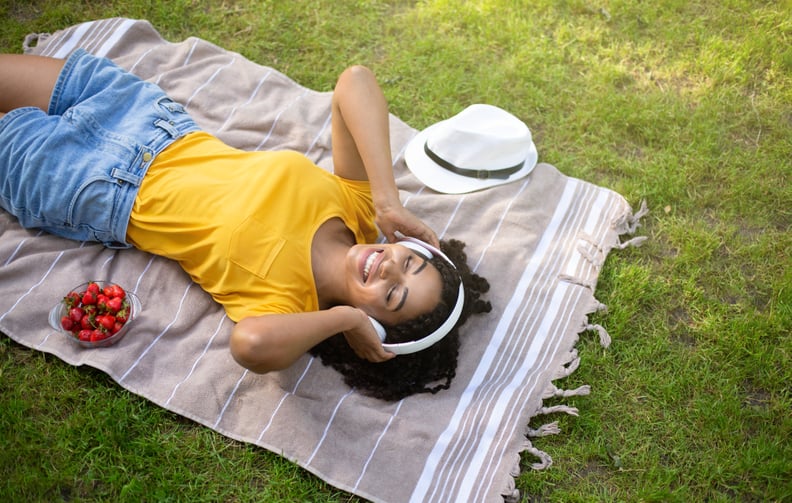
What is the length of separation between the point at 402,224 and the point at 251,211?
938mm

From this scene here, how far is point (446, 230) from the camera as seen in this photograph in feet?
15.7

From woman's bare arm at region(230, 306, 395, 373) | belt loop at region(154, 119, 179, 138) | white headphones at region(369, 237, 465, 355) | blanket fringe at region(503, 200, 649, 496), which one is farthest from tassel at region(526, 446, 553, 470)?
belt loop at region(154, 119, 179, 138)

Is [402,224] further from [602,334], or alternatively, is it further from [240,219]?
[602,334]

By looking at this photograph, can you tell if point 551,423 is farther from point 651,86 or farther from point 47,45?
point 47,45

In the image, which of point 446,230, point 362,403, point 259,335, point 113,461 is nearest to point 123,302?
point 113,461

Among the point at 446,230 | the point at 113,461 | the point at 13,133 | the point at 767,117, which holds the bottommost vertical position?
the point at 113,461

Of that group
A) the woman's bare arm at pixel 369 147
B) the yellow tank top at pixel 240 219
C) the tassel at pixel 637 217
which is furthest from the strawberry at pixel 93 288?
the tassel at pixel 637 217

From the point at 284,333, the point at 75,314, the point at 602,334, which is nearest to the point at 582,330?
the point at 602,334

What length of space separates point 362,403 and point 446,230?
152 centimetres

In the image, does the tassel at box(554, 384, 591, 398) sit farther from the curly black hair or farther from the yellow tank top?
the yellow tank top

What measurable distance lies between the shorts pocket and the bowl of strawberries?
85cm

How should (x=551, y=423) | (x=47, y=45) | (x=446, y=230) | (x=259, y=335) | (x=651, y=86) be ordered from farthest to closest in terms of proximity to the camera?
1. (x=651, y=86)
2. (x=47, y=45)
3. (x=446, y=230)
4. (x=551, y=423)
5. (x=259, y=335)

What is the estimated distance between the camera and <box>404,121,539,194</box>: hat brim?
16.2ft

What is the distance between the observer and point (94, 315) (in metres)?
3.92
